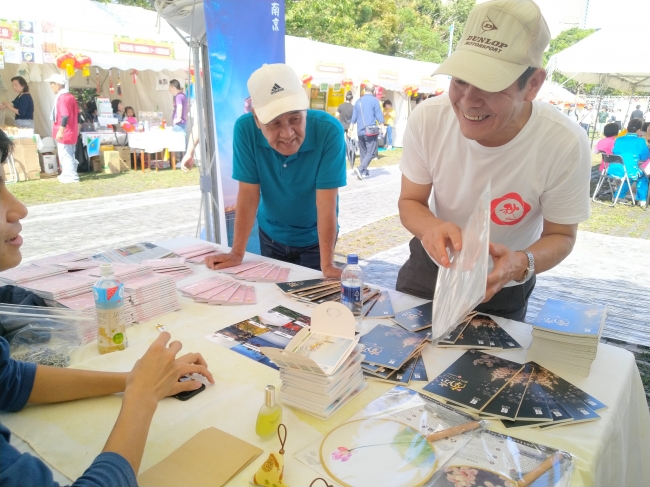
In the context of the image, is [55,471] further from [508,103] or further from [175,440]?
[508,103]

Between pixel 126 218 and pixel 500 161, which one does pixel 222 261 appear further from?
pixel 126 218

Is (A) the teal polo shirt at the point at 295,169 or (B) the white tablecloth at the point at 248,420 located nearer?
(B) the white tablecloth at the point at 248,420

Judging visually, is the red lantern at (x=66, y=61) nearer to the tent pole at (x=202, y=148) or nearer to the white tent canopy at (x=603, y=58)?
the tent pole at (x=202, y=148)

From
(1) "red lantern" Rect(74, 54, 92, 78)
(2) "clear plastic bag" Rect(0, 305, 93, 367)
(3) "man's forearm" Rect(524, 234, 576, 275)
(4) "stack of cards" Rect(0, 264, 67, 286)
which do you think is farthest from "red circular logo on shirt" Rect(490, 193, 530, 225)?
(1) "red lantern" Rect(74, 54, 92, 78)

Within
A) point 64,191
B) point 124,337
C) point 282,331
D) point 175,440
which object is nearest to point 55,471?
point 175,440

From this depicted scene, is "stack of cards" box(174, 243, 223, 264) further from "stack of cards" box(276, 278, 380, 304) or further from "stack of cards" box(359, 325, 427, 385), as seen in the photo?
"stack of cards" box(359, 325, 427, 385)

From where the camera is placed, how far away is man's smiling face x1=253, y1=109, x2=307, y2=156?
2160mm

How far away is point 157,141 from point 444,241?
9816 mm

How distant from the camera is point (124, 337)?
1615 millimetres

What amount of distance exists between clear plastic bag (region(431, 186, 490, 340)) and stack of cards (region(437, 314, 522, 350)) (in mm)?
140

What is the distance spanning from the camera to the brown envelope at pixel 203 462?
40.0 inches

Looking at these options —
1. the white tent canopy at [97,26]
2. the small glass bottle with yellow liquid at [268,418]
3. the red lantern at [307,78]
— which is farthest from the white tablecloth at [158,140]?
the small glass bottle with yellow liquid at [268,418]

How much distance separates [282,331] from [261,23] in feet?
9.81

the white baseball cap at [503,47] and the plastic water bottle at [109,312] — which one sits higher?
the white baseball cap at [503,47]
